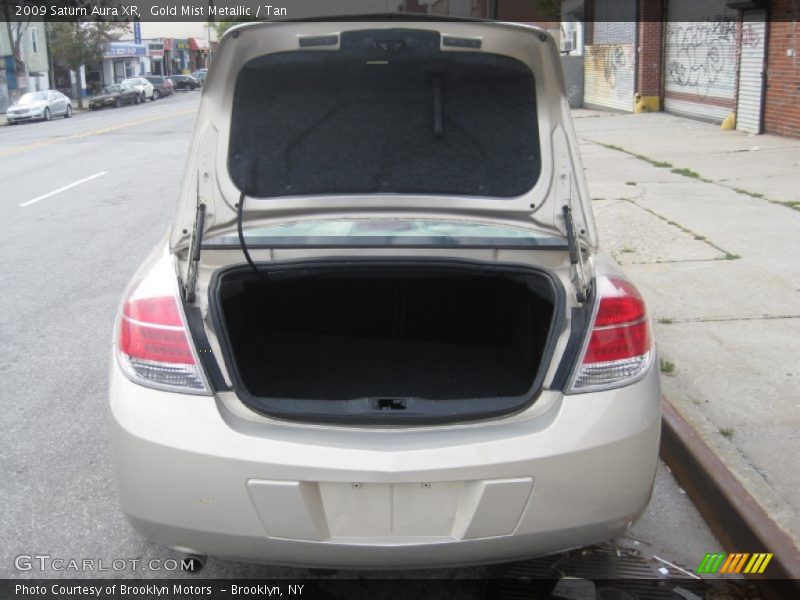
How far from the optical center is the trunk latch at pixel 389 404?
110 inches

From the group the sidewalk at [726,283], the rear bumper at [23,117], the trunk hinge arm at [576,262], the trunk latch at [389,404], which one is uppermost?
the trunk hinge arm at [576,262]

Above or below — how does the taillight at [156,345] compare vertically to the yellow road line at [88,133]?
above

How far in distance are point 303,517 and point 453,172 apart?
145 cm

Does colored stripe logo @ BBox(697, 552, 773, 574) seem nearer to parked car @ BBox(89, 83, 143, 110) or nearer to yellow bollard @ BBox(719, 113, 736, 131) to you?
yellow bollard @ BBox(719, 113, 736, 131)

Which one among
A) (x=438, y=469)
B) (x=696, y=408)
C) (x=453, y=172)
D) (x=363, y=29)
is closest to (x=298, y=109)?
(x=363, y=29)

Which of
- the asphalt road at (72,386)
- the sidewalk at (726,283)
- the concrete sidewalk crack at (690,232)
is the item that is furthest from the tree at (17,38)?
the concrete sidewalk crack at (690,232)

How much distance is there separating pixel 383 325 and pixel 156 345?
1.40 metres

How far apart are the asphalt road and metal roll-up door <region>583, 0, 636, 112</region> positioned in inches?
610

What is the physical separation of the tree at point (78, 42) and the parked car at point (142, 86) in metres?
2.31

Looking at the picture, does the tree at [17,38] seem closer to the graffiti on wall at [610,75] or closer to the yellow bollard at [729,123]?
the graffiti on wall at [610,75]

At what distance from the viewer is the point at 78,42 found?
48.9 meters

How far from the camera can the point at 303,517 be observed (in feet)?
8.56

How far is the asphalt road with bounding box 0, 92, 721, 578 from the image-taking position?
11.7ft

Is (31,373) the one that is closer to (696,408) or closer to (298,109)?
(298,109)
